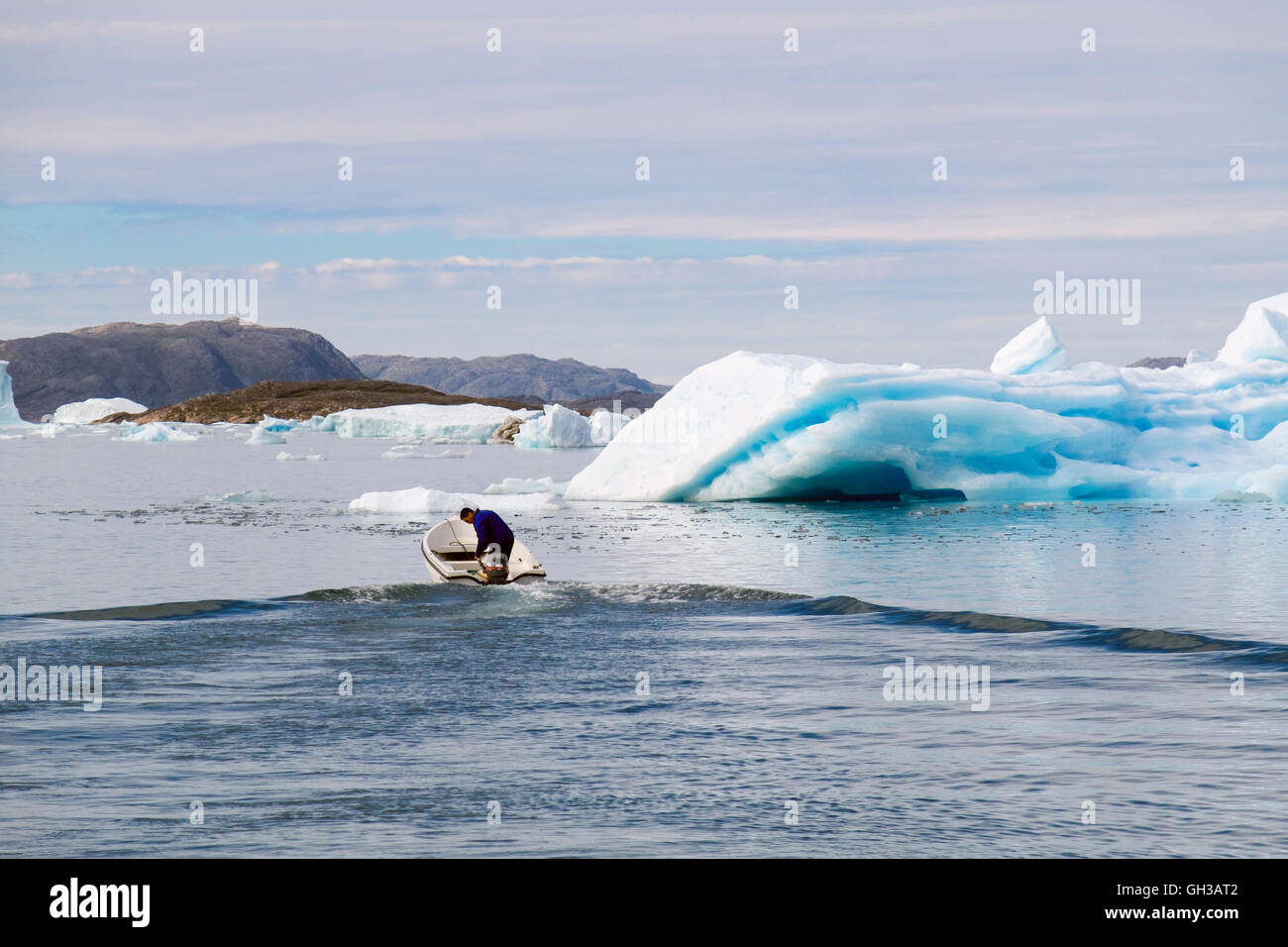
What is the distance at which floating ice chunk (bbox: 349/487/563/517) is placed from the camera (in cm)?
3144

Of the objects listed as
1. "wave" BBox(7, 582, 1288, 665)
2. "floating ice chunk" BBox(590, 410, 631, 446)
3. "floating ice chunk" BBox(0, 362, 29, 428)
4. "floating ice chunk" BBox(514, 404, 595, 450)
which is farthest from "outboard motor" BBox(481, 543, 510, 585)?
"floating ice chunk" BBox(0, 362, 29, 428)

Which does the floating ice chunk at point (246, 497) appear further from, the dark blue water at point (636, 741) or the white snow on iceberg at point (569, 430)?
the white snow on iceberg at point (569, 430)

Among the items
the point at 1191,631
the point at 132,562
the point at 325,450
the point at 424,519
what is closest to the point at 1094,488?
the point at 424,519

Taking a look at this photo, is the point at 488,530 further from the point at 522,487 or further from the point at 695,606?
the point at 522,487

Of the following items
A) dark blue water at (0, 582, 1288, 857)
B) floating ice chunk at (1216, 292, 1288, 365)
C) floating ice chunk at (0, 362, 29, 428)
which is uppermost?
floating ice chunk at (0, 362, 29, 428)

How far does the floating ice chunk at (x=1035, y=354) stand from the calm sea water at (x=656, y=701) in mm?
12389

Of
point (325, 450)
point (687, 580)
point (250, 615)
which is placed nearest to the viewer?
point (250, 615)

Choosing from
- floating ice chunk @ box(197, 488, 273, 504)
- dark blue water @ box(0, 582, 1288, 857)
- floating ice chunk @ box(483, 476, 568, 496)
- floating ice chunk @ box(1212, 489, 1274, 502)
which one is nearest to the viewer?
dark blue water @ box(0, 582, 1288, 857)

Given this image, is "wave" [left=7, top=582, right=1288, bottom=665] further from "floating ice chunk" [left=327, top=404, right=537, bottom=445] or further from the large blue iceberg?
"floating ice chunk" [left=327, top=404, right=537, bottom=445]

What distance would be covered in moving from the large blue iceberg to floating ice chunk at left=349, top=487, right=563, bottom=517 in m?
1.86

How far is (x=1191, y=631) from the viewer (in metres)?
15.5

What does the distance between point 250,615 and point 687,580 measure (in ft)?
20.5

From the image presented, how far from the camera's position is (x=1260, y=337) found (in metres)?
38.3
